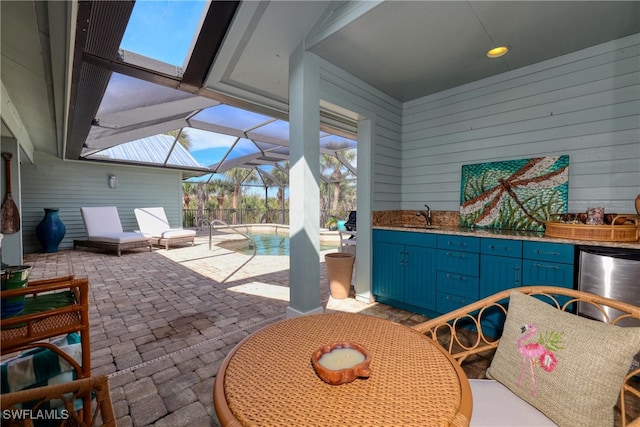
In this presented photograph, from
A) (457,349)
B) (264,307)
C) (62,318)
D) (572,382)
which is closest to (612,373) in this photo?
(572,382)

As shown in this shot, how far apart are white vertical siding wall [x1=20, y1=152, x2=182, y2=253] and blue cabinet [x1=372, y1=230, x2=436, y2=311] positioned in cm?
872

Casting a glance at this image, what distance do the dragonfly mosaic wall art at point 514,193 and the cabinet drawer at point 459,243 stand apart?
0.73m

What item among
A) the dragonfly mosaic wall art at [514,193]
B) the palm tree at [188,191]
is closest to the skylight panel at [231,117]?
the dragonfly mosaic wall art at [514,193]

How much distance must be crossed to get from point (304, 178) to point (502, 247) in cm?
201

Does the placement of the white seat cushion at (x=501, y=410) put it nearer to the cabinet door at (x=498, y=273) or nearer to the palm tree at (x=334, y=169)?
the cabinet door at (x=498, y=273)

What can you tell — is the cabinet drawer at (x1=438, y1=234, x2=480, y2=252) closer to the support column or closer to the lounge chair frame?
the support column

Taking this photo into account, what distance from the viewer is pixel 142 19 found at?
240 cm

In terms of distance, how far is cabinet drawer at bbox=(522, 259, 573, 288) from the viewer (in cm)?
222

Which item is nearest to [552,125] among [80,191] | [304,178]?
[304,178]

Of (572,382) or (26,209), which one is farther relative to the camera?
(26,209)

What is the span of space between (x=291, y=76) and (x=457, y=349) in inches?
124

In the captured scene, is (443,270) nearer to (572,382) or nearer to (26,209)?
(572,382)

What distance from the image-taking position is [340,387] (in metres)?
0.88

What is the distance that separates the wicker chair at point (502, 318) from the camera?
1.14 m
